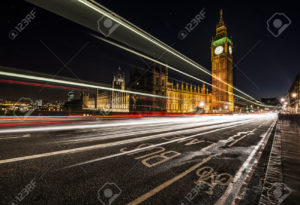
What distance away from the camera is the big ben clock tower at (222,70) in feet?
251

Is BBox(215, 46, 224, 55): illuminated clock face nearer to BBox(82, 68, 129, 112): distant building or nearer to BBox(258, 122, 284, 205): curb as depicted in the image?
BBox(82, 68, 129, 112): distant building

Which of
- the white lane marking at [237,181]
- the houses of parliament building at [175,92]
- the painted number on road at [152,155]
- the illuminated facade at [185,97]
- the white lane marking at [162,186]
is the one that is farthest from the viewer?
the illuminated facade at [185,97]

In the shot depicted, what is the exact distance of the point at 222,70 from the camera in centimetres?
8200

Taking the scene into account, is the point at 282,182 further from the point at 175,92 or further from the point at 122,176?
the point at 175,92

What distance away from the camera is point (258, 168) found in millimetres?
3494

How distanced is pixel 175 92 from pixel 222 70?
45611mm

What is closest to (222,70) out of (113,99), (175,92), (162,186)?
(175,92)

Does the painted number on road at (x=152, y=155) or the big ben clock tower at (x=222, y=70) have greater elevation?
the big ben clock tower at (x=222, y=70)

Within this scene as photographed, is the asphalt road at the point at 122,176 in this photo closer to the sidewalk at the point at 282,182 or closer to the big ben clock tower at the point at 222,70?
the sidewalk at the point at 282,182

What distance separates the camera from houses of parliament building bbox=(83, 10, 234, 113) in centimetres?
4481

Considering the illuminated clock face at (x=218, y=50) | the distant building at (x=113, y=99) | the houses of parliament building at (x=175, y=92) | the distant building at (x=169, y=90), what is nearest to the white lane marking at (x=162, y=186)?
the houses of parliament building at (x=175, y=92)

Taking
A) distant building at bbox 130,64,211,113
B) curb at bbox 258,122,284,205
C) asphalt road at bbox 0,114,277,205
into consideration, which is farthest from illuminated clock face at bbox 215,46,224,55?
curb at bbox 258,122,284,205

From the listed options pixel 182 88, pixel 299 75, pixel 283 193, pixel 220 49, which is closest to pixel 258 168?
pixel 283 193

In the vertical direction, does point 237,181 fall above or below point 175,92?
below
